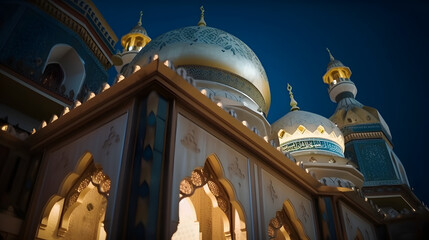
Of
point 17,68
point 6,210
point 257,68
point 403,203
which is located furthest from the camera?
point 403,203

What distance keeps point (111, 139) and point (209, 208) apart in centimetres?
312

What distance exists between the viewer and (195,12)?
37.7 metres

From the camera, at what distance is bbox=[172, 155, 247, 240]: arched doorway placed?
496 centimetres

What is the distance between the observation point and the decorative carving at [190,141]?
4603 millimetres

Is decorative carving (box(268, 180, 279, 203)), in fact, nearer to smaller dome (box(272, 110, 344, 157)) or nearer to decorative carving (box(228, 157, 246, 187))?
decorative carving (box(228, 157, 246, 187))

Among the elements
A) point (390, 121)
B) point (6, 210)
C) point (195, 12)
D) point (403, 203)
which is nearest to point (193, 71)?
point (6, 210)

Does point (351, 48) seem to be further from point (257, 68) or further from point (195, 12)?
point (257, 68)

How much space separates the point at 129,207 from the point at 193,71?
493cm

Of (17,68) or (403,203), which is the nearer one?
(17,68)

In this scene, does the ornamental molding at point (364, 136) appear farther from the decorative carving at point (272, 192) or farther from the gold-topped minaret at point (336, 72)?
the decorative carving at point (272, 192)

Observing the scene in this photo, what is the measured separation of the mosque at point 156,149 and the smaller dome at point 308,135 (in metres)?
0.04

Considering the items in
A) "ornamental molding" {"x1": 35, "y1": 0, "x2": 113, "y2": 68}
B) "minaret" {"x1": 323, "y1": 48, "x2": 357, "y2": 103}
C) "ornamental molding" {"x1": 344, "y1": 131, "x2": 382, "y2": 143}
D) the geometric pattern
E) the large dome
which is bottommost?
the geometric pattern

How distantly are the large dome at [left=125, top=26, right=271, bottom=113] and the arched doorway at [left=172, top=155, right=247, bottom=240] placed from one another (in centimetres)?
275

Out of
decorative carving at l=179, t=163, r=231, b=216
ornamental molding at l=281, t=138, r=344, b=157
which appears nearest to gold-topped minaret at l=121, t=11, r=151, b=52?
ornamental molding at l=281, t=138, r=344, b=157
